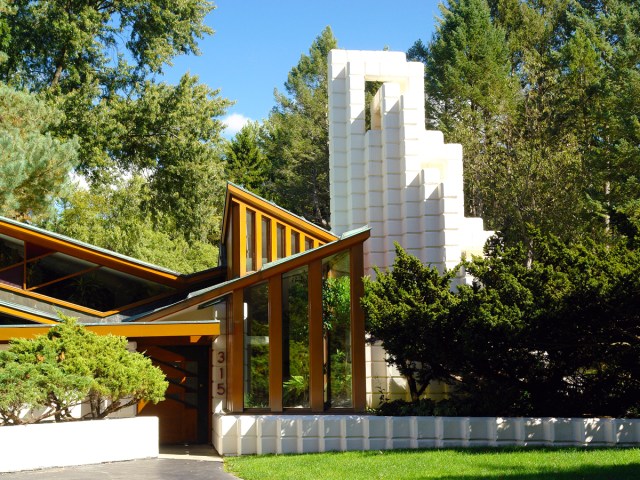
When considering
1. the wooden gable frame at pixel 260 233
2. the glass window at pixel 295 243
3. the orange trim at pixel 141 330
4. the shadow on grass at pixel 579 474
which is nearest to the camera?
the shadow on grass at pixel 579 474

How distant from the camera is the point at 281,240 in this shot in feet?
63.3

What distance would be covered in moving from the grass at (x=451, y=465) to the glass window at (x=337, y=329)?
220 centimetres

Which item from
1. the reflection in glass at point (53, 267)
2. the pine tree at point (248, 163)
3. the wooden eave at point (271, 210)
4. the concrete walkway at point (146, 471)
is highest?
the pine tree at point (248, 163)

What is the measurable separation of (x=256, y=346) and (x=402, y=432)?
12.0ft

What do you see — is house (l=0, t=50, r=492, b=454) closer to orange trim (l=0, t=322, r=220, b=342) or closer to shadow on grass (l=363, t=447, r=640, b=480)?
orange trim (l=0, t=322, r=220, b=342)

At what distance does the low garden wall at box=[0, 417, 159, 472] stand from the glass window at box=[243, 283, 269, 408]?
7.71 ft

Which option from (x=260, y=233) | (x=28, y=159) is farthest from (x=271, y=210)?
(x=28, y=159)

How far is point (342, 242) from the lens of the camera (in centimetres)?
1728

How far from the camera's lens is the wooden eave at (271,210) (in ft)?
61.0

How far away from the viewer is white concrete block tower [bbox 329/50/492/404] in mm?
18906

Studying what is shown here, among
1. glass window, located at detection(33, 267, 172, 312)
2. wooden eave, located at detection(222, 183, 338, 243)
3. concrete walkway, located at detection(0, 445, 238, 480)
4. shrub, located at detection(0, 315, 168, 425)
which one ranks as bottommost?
concrete walkway, located at detection(0, 445, 238, 480)

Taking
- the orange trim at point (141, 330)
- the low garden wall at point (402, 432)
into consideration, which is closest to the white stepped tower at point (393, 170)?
the low garden wall at point (402, 432)

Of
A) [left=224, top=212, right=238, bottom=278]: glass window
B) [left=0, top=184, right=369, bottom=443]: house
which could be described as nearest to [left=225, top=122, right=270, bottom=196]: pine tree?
[left=224, top=212, right=238, bottom=278]: glass window

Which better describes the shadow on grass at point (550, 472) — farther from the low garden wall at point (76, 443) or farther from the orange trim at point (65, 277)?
the orange trim at point (65, 277)
